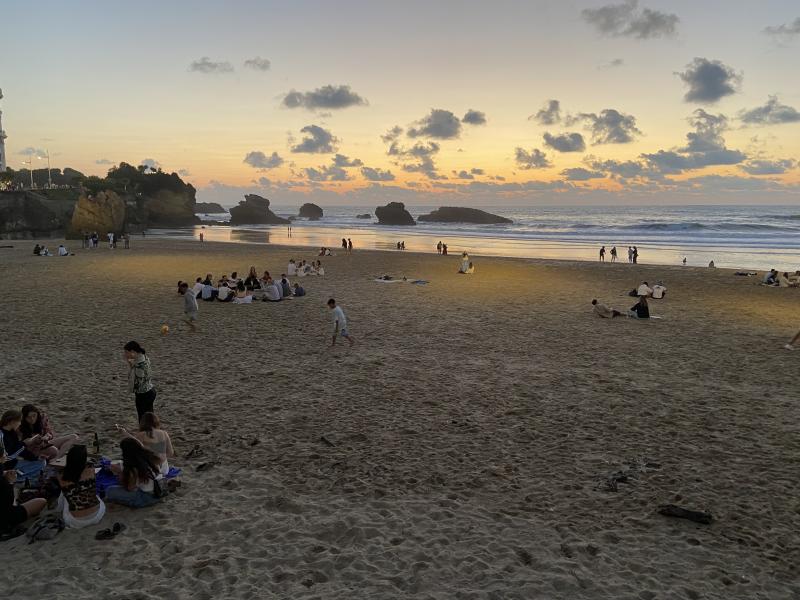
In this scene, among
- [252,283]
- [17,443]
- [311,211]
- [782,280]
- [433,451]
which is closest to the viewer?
[17,443]

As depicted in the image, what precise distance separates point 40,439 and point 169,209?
115 meters

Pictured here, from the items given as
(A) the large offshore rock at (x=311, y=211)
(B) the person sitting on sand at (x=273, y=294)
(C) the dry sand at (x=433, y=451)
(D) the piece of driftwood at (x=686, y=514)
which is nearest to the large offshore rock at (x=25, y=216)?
(C) the dry sand at (x=433, y=451)

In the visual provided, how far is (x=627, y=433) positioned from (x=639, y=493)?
2018mm

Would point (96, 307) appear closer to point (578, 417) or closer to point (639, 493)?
point (578, 417)

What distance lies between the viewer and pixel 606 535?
19.4ft

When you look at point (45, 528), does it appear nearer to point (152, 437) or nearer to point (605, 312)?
point (152, 437)

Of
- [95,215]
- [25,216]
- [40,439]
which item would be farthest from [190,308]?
[25,216]

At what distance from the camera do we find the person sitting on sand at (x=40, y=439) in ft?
23.1

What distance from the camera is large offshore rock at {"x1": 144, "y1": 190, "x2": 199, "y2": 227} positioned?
109 m

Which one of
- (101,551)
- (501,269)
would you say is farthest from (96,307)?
(501,269)

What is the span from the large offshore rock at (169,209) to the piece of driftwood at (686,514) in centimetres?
11339

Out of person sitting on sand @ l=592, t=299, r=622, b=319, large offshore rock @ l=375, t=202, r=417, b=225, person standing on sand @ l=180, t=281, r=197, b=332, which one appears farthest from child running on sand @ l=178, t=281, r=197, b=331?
large offshore rock @ l=375, t=202, r=417, b=225

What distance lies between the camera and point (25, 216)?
6256 cm

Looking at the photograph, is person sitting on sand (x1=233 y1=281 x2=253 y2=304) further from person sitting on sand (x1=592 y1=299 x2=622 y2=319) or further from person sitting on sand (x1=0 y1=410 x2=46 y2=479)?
person sitting on sand (x1=0 y1=410 x2=46 y2=479)
